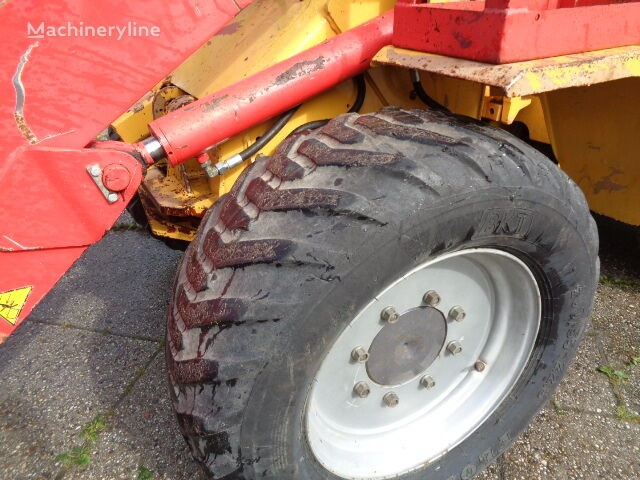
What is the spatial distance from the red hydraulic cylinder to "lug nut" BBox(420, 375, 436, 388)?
954mm

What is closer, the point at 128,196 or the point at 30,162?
the point at 30,162

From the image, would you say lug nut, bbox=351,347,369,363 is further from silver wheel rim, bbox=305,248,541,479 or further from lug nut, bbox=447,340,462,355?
lug nut, bbox=447,340,462,355

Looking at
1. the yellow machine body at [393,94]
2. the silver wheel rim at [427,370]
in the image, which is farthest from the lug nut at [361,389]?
the yellow machine body at [393,94]

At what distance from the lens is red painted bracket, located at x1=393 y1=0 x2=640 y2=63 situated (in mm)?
1107

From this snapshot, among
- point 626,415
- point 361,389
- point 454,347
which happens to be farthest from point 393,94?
point 626,415

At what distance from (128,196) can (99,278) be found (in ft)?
6.31

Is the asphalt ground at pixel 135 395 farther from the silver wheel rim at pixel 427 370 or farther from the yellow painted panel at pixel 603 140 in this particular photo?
the yellow painted panel at pixel 603 140

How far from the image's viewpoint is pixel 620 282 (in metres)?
2.71

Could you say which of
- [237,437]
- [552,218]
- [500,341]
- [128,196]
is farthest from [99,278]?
[552,218]

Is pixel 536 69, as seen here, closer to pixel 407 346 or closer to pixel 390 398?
pixel 407 346

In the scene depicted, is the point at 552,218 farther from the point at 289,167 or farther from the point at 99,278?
the point at 99,278

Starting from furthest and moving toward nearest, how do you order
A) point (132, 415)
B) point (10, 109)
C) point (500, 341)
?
point (132, 415), point (500, 341), point (10, 109)

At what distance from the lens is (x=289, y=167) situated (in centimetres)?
119

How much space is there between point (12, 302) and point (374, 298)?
2.82 feet
